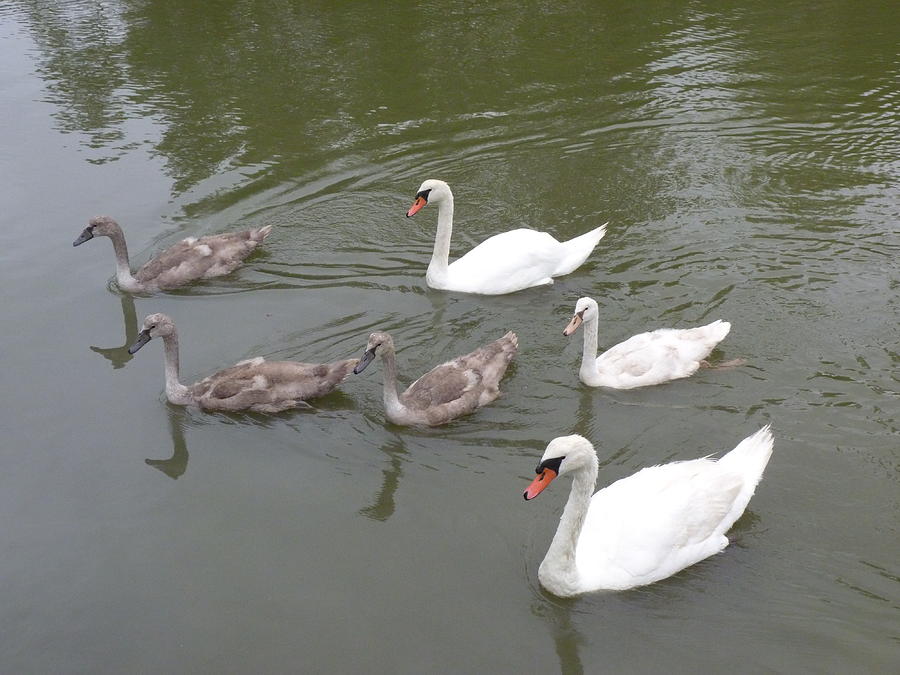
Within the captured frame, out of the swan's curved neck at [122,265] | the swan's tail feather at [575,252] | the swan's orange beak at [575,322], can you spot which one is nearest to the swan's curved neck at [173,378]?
the swan's curved neck at [122,265]

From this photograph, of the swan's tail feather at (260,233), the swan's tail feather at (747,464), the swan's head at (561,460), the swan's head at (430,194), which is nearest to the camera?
the swan's head at (561,460)

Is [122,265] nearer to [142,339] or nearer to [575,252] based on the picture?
[142,339]

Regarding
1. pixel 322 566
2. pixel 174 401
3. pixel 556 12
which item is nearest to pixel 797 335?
pixel 322 566

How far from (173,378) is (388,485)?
7.79ft

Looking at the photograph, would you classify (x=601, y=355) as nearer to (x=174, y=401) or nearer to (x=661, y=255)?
(x=661, y=255)

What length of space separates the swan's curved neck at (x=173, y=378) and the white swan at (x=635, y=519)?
12.0 feet

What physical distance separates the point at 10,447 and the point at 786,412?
642 centimetres

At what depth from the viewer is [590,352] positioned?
28.0 feet

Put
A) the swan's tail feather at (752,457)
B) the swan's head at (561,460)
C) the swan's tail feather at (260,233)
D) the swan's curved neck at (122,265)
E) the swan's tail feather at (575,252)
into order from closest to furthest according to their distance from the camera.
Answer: the swan's head at (561,460) → the swan's tail feather at (752,457) → the swan's tail feather at (575,252) → the swan's curved neck at (122,265) → the swan's tail feather at (260,233)

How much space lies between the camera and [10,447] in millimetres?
8289

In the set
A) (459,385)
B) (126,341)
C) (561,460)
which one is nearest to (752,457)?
(561,460)

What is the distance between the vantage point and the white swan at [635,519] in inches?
252

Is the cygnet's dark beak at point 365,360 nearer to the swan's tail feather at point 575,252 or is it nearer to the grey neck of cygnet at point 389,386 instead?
the grey neck of cygnet at point 389,386

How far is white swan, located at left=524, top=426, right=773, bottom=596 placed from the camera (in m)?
6.40
